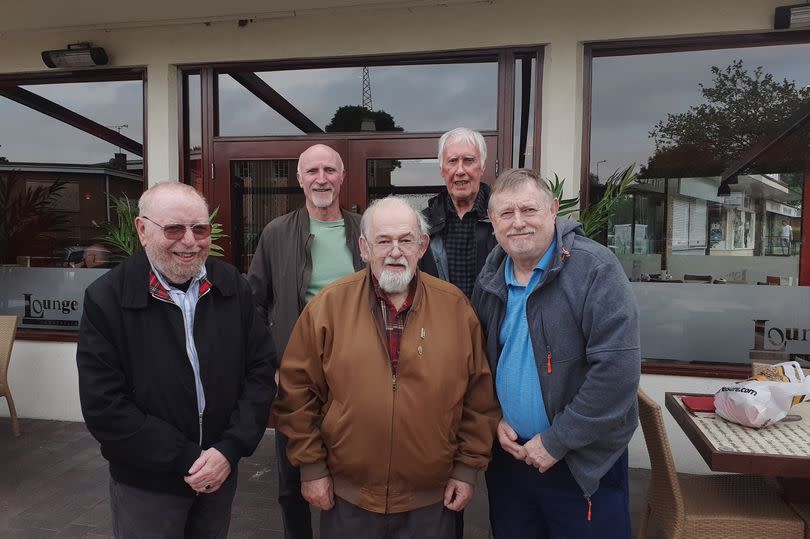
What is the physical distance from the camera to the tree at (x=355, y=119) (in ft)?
14.8

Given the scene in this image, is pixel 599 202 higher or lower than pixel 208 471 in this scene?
higher

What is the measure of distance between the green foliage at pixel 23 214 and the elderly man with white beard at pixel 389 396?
14.4 feet

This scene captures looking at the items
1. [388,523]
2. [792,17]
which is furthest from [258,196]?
[792,17]

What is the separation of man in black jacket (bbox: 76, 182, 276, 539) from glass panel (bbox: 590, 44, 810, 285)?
3.22 m

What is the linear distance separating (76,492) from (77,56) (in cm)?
336

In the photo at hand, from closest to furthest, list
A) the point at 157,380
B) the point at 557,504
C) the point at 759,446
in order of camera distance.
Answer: the point at 157,380 → the point at 557,504 → the point at 759,446

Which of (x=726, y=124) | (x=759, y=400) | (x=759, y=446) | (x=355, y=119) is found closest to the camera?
(x=759, y=446)

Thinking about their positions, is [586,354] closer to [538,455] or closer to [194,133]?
[538,455]

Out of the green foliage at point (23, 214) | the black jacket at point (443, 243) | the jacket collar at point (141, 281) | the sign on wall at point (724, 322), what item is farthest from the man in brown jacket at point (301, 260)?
the green foliage at point (23, 214)

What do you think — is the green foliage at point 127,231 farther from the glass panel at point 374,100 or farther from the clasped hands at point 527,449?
the clasped hands at point 527,449

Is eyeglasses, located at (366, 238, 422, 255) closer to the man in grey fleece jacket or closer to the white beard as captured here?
the white beard

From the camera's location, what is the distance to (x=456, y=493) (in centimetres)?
193

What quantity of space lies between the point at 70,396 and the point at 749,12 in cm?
601

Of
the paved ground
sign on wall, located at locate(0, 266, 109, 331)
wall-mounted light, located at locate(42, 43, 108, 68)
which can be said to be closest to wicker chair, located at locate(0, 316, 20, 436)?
→ the paved ground
